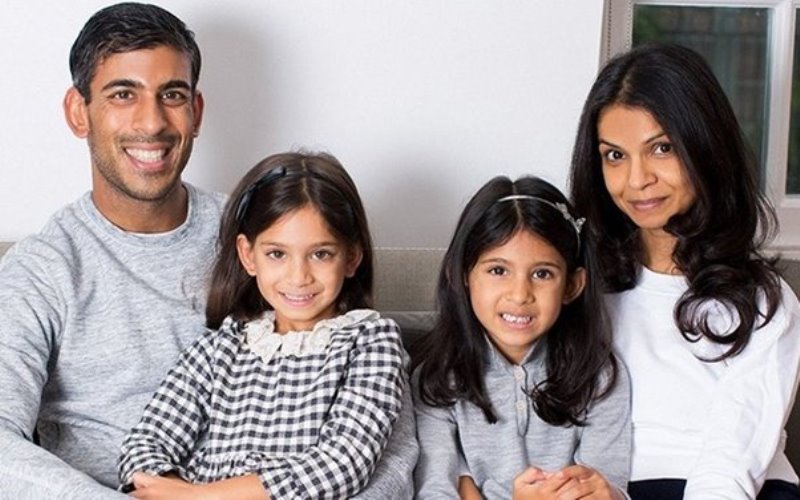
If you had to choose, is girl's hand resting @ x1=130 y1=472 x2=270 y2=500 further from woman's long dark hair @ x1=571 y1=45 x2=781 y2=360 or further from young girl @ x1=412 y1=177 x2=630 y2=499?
woman's long dark hair @ x1=571 y1=45 x2=781 y2=360

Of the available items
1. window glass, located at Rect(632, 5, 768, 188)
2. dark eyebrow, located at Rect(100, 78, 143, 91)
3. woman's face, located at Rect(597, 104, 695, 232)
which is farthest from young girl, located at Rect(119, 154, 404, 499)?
window glass, located at Rect(632, 5, 768, 188)

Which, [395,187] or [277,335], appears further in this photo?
[395,187]

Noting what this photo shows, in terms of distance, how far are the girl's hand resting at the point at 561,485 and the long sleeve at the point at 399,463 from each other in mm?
165

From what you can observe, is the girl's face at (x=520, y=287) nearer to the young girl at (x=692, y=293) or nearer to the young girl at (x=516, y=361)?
the young girl at (x=516, y=361)

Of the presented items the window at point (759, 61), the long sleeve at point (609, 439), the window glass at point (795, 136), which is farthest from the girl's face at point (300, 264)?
the window glass at point (795, 136)

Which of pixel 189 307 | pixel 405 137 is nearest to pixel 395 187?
pixel 405 137

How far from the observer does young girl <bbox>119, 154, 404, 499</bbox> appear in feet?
6.10

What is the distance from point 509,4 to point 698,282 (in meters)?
0.77

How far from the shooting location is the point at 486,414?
6.75 feet

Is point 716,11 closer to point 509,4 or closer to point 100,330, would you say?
point 509,4

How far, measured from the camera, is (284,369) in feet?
6.42

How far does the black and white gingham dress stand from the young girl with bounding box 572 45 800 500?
0.44 meters

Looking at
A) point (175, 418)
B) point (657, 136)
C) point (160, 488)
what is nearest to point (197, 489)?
point (160, 488)

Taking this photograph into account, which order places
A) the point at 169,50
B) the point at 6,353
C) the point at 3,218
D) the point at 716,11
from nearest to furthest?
the point at 6,353 < the point at 169,50 < the point at 3,218 < the point at 716,11
